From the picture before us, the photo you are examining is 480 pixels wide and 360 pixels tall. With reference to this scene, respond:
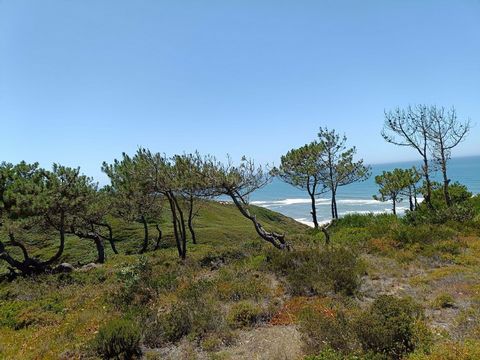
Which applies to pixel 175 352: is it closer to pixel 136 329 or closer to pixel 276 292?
pixel 136 329

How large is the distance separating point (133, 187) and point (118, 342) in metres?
18.2

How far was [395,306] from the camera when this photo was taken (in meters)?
8.01

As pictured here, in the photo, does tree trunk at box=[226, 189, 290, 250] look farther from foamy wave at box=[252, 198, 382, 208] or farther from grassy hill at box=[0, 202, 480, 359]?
foamy wave at box=[252, 198, 382, 208]

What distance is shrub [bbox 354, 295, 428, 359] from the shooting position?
6.91 meters

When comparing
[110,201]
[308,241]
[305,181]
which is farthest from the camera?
[305,181]

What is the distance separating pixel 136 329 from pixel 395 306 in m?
6.06

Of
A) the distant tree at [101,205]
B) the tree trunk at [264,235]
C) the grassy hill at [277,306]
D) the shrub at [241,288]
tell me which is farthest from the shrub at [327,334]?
the distant tree at [101,205]

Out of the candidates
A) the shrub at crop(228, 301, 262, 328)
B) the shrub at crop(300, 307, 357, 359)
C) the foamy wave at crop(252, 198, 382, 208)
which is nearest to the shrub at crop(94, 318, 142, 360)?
the shrub at crop(228, 301, 262, 328)

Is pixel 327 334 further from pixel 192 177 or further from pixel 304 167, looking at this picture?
pixel 304 167

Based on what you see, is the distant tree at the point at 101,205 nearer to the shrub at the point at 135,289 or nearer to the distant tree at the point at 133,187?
the distant tree at the point at 133,187

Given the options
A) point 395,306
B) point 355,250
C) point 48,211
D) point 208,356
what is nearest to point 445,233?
point 355,250

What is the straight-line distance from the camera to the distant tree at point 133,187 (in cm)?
2292

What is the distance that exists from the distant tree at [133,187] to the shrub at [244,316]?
13.8m

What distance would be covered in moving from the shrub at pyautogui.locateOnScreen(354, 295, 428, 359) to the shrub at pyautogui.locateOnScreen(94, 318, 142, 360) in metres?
5.14
